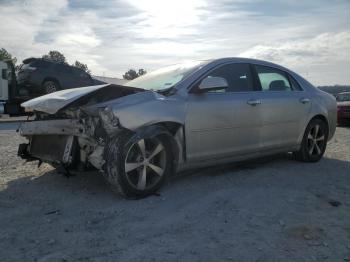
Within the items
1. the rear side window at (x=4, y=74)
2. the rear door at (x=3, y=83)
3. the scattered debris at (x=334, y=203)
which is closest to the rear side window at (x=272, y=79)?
the scattered debris at (x=334, y=203)

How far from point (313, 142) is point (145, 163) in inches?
132

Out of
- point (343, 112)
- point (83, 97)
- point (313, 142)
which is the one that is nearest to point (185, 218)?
point (83, 97)

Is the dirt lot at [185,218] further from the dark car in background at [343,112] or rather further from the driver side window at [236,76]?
the dark car in background at [343,112]

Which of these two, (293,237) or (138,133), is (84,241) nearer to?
(138,133)

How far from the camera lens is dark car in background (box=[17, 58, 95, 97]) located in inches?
635

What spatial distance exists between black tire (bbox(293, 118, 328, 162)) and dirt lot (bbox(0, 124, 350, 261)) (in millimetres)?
800

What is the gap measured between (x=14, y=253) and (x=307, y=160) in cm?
477

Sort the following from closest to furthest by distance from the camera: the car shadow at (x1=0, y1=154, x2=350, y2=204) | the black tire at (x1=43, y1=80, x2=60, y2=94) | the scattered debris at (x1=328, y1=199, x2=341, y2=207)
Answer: the scattered debris at (x1=328, y1=199, x2=341, y2=207), the car shadow at (x1=0, y1=154, x2=350, y2=204), the black tire at (x1=43, y1=80, x2=60, y2=94)

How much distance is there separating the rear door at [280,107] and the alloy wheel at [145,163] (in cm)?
173

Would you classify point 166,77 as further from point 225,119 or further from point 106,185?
point 106,185

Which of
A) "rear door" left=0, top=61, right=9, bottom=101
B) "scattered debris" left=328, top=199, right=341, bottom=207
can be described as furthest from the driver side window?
"rear door" left=0, top=61, right=9, bottom=101

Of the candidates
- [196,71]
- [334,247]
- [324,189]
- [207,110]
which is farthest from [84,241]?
[324,189]

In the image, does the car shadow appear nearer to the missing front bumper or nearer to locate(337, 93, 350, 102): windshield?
the missing front bumper

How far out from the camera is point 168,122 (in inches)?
185
